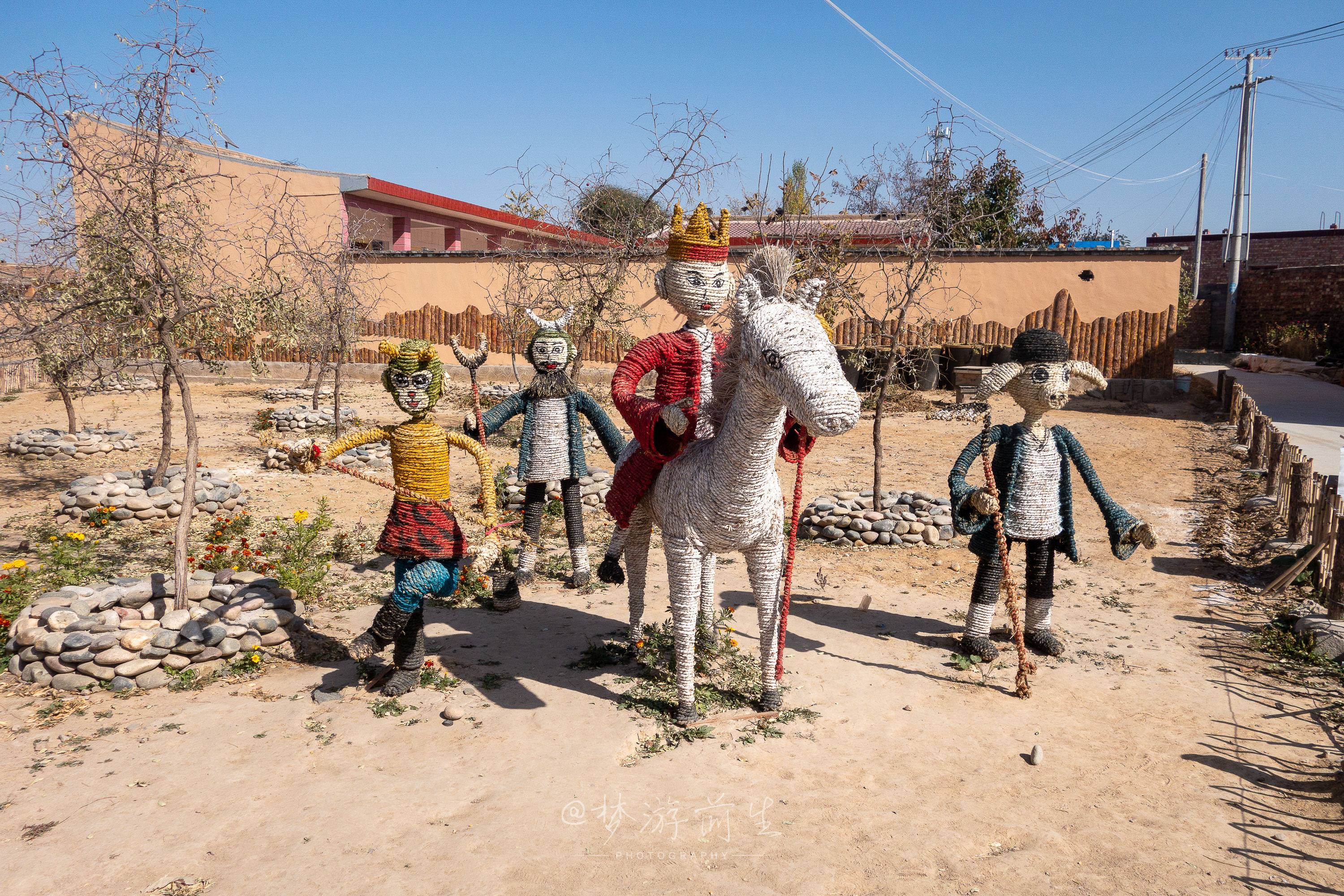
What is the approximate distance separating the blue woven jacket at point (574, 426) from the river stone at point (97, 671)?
2.87 m

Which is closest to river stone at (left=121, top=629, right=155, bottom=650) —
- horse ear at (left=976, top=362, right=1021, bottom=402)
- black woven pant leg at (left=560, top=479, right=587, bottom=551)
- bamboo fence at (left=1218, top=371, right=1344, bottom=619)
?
black woven pant leg at (left=560, top=479, right=587, bottom=551)

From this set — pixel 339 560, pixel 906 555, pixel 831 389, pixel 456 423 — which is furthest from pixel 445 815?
pixel 456 423

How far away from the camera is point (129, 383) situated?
712 centimetres

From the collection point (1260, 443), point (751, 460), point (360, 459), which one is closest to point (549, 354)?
point (751, 460)

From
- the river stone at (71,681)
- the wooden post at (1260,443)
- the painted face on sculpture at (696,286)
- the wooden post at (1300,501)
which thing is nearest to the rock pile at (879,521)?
the wooden post at (1300,501)

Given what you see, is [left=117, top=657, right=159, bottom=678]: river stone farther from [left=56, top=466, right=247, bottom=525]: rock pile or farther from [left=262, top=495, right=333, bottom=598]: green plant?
[left=56, top=466, right=247, bottom=525]: rock pile

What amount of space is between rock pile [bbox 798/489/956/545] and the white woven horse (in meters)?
3.67

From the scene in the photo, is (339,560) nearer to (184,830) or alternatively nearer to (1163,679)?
(184,830)

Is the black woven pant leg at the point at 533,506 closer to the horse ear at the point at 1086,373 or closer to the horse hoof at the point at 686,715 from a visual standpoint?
the horse hoof at the point at 686,715

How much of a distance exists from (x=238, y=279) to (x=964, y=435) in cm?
1129

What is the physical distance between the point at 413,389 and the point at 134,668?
2.27 metres

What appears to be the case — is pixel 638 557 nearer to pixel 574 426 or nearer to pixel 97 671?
pixel 574 426

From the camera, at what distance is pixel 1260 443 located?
34.7ft

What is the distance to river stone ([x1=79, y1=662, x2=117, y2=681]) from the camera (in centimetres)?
451
